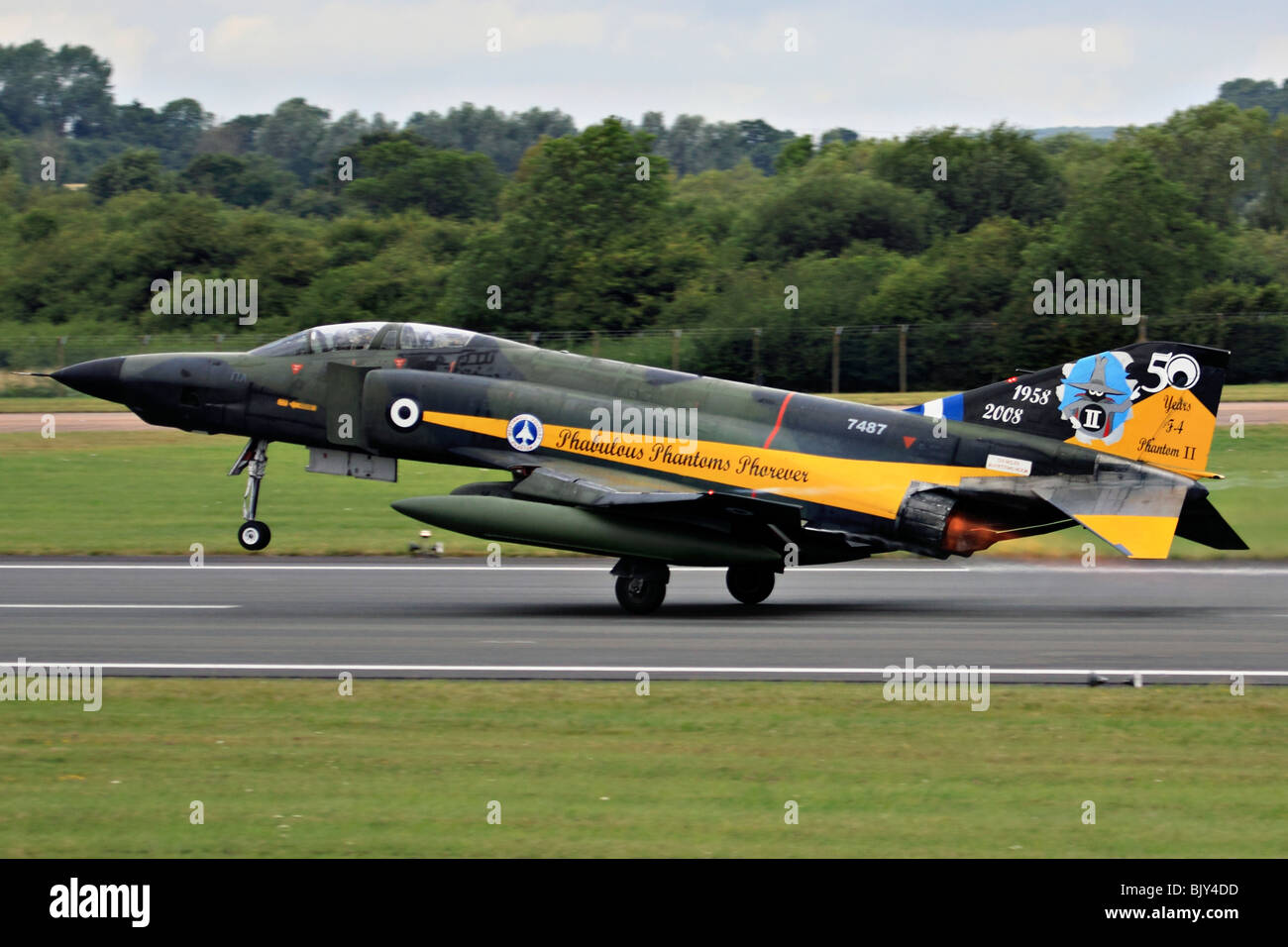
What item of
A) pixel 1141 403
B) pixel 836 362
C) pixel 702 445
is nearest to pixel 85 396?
pixel 836 362

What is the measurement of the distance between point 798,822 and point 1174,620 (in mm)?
9305

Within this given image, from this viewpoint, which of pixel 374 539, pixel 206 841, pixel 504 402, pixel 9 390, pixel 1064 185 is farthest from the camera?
pixel 1064 185

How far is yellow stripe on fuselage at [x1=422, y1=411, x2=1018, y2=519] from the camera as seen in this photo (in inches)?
701

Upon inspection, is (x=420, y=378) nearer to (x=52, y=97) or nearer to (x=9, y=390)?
(x=9, y=390)

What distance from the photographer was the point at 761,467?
1805 cm

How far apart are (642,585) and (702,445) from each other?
72.7 inches

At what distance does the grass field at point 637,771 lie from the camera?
891cm

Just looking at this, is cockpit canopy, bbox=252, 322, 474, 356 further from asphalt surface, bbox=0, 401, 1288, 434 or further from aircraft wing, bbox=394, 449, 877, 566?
asphalt surface, bbox=0, 401, 1288, 434

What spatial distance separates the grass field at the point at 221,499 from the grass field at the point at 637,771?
1087 cm

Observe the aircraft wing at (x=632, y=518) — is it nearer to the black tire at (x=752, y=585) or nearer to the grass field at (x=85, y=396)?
the black tire at (x=752, y=585)

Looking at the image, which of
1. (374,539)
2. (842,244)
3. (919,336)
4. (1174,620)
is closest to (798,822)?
(1174,620)

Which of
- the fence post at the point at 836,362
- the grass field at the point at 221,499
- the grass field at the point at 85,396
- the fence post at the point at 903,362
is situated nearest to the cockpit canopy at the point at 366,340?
the grass field at the point at 221,499

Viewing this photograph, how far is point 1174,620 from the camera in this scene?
673 inches

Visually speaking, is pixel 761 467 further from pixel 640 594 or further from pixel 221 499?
pixel 221 499
